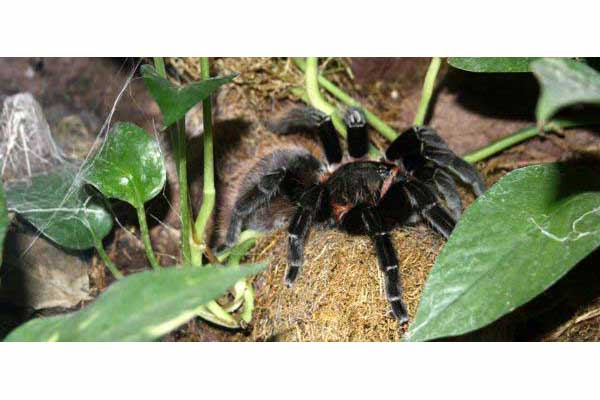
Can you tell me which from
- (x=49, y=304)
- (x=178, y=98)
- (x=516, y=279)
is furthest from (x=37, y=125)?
(x=516, y=279)

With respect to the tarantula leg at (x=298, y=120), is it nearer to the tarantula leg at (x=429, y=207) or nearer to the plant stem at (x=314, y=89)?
the plant stem at (x=314, y=89)

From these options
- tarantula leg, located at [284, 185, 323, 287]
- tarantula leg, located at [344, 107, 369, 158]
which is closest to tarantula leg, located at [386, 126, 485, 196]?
tarantula leg, located at [344, 107, 369, 158]

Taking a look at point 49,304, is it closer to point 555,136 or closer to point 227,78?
point 227,78

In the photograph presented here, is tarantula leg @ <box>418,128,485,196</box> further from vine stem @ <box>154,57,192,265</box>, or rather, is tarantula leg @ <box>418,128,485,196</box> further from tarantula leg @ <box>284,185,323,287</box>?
vine stem @ <box>154,57,192,265</box>

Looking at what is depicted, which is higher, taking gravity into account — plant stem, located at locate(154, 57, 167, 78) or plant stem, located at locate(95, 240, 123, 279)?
plant stem, located at locate(154, 57, 167, 78)

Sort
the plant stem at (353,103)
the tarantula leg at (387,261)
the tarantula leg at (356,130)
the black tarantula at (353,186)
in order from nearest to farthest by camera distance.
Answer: the tarantula leg at (387,261) < the black tarantula at (353,186) < the tarantula leg at (356,130) < the plant stem at (353,103)

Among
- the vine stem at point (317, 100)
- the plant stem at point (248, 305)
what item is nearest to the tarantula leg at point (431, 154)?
the vine stem at point (317, 100)

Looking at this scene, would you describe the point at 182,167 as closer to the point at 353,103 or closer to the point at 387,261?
the point at 387,261
